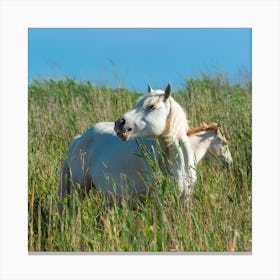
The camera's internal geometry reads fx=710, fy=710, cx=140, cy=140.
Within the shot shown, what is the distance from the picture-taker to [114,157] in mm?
5172

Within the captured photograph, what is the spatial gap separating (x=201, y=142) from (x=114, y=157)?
0.64 metres

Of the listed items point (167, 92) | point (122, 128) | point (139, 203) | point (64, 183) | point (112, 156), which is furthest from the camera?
point (64, 183)

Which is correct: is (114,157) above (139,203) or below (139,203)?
above

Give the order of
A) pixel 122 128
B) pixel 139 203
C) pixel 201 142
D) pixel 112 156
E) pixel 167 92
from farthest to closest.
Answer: pixel 112 156 < pixel 201 142 < pixel 139 203 < pixel 167 92 < pixel 122 128

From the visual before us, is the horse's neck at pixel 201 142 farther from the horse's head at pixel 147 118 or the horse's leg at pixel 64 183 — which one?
the horse's leg at pixel 64 183

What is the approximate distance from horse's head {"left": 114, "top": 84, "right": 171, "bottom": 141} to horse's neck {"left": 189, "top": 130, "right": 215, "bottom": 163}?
1.54 feet

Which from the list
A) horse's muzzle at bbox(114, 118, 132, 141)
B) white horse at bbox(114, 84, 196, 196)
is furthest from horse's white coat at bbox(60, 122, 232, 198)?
horse's muzzle at bbox(114, 118, 132, 141)

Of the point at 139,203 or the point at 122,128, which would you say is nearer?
the point at 122,128

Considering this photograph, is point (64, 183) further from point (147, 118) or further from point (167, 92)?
point (167, 92)

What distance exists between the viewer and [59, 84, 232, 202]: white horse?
490 cm

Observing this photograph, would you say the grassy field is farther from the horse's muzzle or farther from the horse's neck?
the horse's muzzle

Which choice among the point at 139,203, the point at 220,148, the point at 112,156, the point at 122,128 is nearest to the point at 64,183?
the point at 112,156

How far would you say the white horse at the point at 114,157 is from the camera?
16.1 ft

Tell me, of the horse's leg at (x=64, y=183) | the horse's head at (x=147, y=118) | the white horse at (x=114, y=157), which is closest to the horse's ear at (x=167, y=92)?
the horse's head at (x=147, y=118)
